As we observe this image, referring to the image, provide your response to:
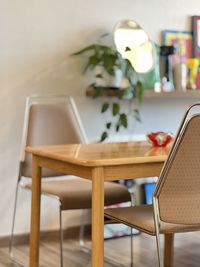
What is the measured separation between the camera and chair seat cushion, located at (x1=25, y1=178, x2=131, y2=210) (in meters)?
2.93

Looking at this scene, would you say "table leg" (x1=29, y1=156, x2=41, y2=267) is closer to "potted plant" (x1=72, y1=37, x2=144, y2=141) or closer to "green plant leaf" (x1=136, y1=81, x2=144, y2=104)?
"potted plant" (x1=72, y1=37, x2=144, y2=141)

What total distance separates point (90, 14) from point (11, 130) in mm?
968

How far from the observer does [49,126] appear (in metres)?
3.47

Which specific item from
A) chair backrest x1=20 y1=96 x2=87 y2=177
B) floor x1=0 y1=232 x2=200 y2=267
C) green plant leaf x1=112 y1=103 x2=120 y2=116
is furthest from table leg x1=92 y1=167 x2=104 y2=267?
green plant leaf x1=112 y1=103 x2=120 y2=116

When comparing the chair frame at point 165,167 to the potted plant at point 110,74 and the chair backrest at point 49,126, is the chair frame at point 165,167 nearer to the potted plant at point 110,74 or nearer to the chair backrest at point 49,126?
the chair backrest at point 49,126

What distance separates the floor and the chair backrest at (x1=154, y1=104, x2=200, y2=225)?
3.38ft

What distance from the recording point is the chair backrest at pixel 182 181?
2.20m

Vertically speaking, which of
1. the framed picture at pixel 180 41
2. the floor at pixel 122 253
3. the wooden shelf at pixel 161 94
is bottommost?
the floor at pixel 122 253

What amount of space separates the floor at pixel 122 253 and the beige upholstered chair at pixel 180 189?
99 centimetres

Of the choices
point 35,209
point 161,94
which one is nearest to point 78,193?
point 35,209

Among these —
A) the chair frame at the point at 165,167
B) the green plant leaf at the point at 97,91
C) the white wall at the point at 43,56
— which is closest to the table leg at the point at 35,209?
the chair frame at the point at 165,167

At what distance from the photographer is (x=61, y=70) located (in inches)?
151

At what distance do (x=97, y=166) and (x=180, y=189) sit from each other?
34cm

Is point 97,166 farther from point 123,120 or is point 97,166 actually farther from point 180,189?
point 123,120
